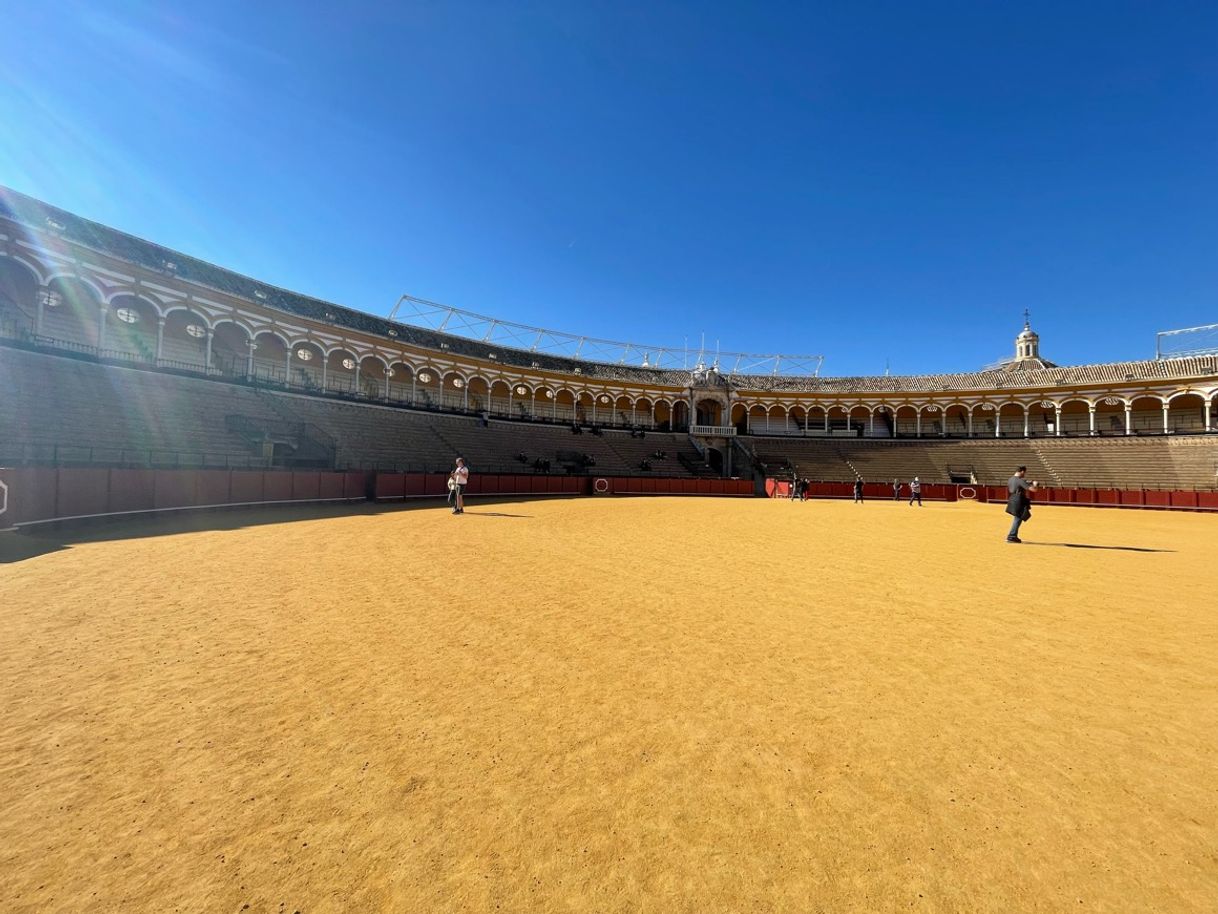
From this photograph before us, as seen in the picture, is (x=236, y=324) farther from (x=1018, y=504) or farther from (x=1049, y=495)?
(x=1049, y=495)

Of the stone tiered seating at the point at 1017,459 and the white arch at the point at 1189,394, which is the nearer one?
the stone tiered seating at the point at 1017,459

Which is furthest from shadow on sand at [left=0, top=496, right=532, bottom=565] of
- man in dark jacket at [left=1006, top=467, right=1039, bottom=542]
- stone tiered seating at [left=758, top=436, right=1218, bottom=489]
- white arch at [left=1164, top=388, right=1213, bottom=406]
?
white arch at [left=1164, top=388, right=1213, bottom=406]

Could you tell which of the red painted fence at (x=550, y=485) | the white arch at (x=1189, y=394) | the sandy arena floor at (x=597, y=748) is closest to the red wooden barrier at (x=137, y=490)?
the red painted fence at (x=550, y=485)

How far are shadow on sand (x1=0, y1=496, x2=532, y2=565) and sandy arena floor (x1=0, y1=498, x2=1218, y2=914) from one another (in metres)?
3.40

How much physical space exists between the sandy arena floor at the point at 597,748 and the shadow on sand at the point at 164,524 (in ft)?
11.2

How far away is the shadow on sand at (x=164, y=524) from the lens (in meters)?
9.41

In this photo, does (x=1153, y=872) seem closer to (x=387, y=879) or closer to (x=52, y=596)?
(x=387, y=879)

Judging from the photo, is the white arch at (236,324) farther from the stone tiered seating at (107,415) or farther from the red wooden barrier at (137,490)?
the red wooden barrier at (137,490)

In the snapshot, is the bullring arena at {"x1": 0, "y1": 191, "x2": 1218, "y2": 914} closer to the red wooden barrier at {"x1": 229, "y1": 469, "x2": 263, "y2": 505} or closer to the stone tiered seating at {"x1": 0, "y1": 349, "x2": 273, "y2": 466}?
the stone tiered seating at {"x1": 0, "y1": 349, "x2": 273, "y2": 466}

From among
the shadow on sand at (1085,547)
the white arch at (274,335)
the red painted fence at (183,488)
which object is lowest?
the shadow on sand at (1085,547)

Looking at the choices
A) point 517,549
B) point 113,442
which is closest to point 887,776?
point 517,549

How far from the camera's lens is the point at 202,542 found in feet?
33.2

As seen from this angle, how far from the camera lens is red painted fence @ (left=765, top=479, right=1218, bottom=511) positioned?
2844 cm

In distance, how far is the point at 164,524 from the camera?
42.2 ft
